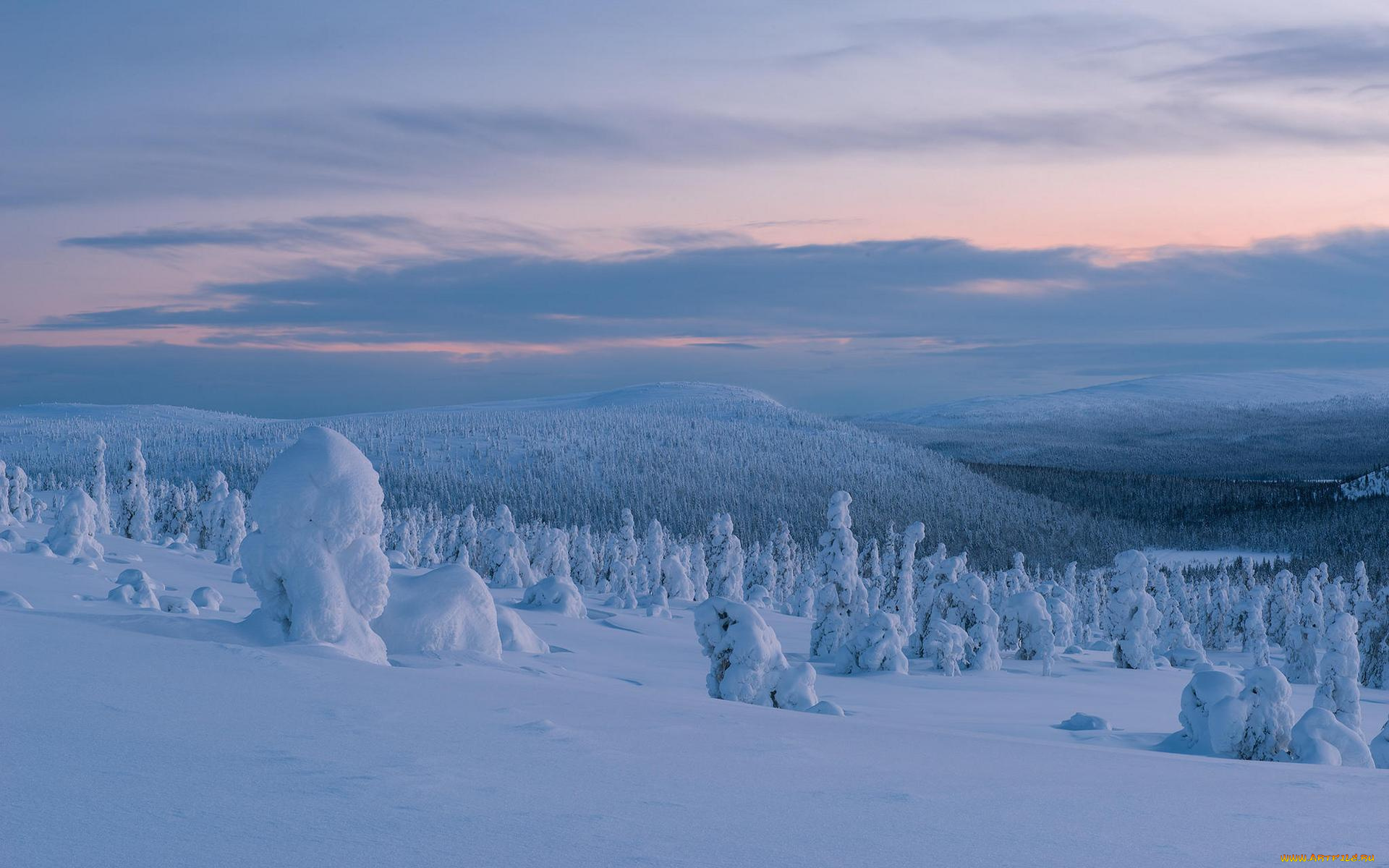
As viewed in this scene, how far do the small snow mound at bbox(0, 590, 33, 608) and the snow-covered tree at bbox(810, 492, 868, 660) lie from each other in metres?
23.7

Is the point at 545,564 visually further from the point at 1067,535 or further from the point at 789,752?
the point at 1067,535

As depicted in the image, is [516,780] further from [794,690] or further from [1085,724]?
[1085,724]

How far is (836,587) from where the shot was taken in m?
40.3

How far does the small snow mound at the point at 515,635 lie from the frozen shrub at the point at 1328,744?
1221 centimetres

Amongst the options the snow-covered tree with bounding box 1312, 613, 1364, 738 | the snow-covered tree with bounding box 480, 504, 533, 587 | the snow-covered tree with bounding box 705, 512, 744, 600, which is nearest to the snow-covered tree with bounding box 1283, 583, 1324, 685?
the snow-covered tree with bounding box 1312, 613, 1364, 738

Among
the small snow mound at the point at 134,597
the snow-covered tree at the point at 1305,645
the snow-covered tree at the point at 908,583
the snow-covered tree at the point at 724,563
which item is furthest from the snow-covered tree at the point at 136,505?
the snow-covered tree at the point at 1305,645

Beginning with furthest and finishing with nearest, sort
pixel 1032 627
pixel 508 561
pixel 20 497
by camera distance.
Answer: pixel 20 497 < pixel 508 561 < pixel 1032 627

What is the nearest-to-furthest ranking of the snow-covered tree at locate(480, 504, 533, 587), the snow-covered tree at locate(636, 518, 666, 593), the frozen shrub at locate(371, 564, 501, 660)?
the frozen shrub at locate(371, 564, 501, 660)
the snow-covered tree at locate(480, 504, 533, 587)
the snow-covered tree at locate(636, 518, 666, 593)

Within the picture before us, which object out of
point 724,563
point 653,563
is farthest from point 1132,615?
point 653,563

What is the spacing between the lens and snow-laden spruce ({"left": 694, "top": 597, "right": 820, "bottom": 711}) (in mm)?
18984

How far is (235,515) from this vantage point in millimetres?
57938

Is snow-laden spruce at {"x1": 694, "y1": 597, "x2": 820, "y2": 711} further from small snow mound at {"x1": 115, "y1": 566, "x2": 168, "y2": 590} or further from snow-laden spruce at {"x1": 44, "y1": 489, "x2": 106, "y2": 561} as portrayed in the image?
snow-laden spruce at {"x1": 44, "y1": 489, "x2": 106, "y2": 561}

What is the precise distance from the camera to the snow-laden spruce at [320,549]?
1357cm

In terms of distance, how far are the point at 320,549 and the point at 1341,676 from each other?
91.6 feet
